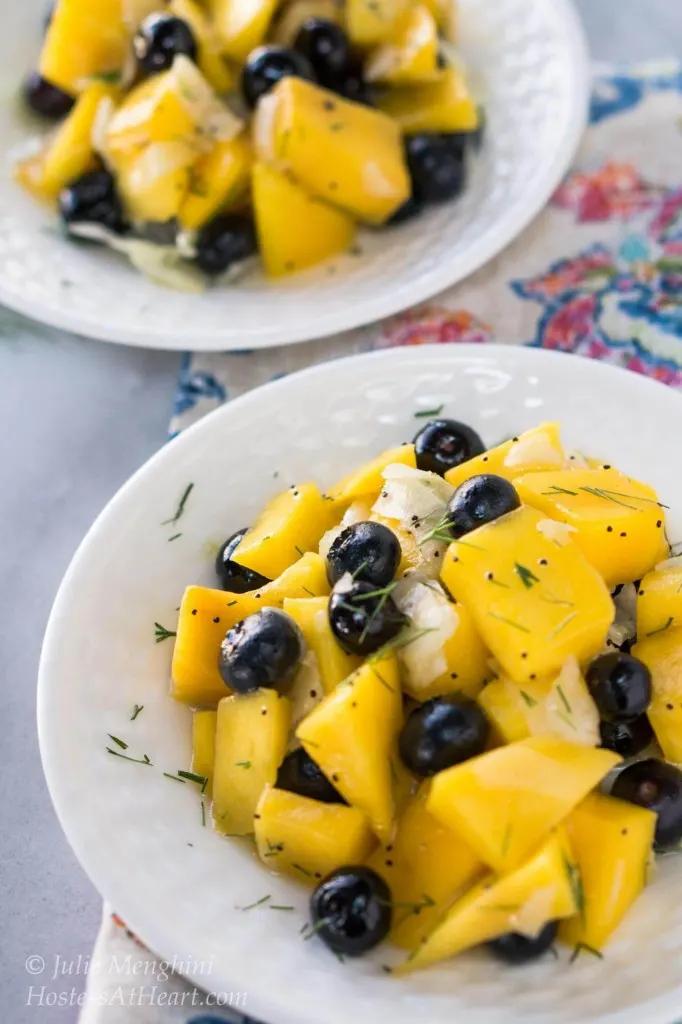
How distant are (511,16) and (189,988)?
2.20 meters

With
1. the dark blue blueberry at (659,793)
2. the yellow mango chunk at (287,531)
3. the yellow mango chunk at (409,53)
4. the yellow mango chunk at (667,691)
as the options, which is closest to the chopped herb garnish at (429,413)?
the yellow mango chunk at (287,531)

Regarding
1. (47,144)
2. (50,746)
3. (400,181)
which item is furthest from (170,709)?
(47,144)

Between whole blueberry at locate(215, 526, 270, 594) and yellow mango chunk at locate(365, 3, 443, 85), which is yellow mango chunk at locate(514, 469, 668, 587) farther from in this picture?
yellow mango chunk at locate(365, 3, 443, 85)

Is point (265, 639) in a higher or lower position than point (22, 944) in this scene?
higher

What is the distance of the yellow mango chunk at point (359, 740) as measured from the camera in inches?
49.1

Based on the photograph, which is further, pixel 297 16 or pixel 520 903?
pixel 297 16

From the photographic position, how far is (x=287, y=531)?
155cm

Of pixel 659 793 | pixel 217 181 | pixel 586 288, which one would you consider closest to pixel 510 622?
pixel 659 793

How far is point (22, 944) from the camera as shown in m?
1.50

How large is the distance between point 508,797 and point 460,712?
118 mm

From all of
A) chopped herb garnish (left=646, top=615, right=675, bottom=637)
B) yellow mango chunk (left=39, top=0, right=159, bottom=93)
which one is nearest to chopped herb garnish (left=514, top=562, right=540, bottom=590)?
chopped herb garnish (left=646, top=615, right=675, bottom=637)

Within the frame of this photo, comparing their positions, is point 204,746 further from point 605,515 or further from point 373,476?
point 605,515

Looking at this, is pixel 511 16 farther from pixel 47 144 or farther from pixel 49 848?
pixel 49 848

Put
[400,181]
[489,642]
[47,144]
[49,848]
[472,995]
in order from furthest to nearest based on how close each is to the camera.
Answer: [47,144] < [400,181] < [49,848] < [489,642] < [472,995]
